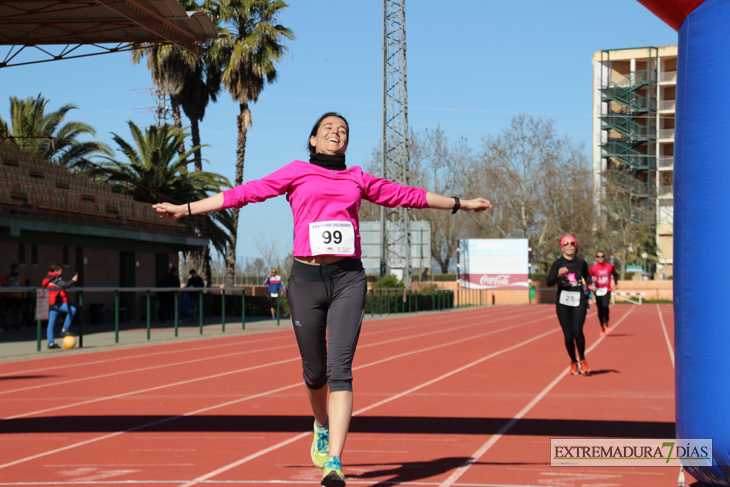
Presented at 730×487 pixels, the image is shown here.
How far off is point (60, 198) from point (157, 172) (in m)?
8.10

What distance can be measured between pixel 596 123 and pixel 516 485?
3331 inches

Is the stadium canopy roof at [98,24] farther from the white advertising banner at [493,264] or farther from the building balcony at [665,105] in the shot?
the building balcony at [665,105]

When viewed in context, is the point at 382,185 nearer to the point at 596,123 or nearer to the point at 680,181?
the point at 680,181

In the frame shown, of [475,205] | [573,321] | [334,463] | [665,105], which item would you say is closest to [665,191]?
[665,105]

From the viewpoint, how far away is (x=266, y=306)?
3394 cm

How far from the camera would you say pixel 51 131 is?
A: 37156mm

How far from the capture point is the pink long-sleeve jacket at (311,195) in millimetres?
4605

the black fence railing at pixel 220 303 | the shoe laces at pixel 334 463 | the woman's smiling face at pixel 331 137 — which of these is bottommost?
the black fence railing at pixel 220 303

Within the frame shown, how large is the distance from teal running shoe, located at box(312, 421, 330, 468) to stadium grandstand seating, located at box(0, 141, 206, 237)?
20820mm

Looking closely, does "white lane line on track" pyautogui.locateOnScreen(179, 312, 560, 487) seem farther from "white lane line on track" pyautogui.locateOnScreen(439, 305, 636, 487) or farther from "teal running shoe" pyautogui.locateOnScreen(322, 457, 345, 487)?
"white lane line on track" pyautogui.locateOnScreen(439, 305, 636, 487)

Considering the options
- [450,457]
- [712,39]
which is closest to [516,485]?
[450,457]

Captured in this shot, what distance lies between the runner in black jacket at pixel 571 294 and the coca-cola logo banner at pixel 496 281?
4315 cm

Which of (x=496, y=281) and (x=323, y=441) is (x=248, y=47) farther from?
(x=323, y=441)

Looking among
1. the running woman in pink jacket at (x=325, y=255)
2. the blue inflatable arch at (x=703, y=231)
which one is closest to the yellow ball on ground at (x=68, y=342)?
the running woman in pink jacket at (x=325, y=255)
